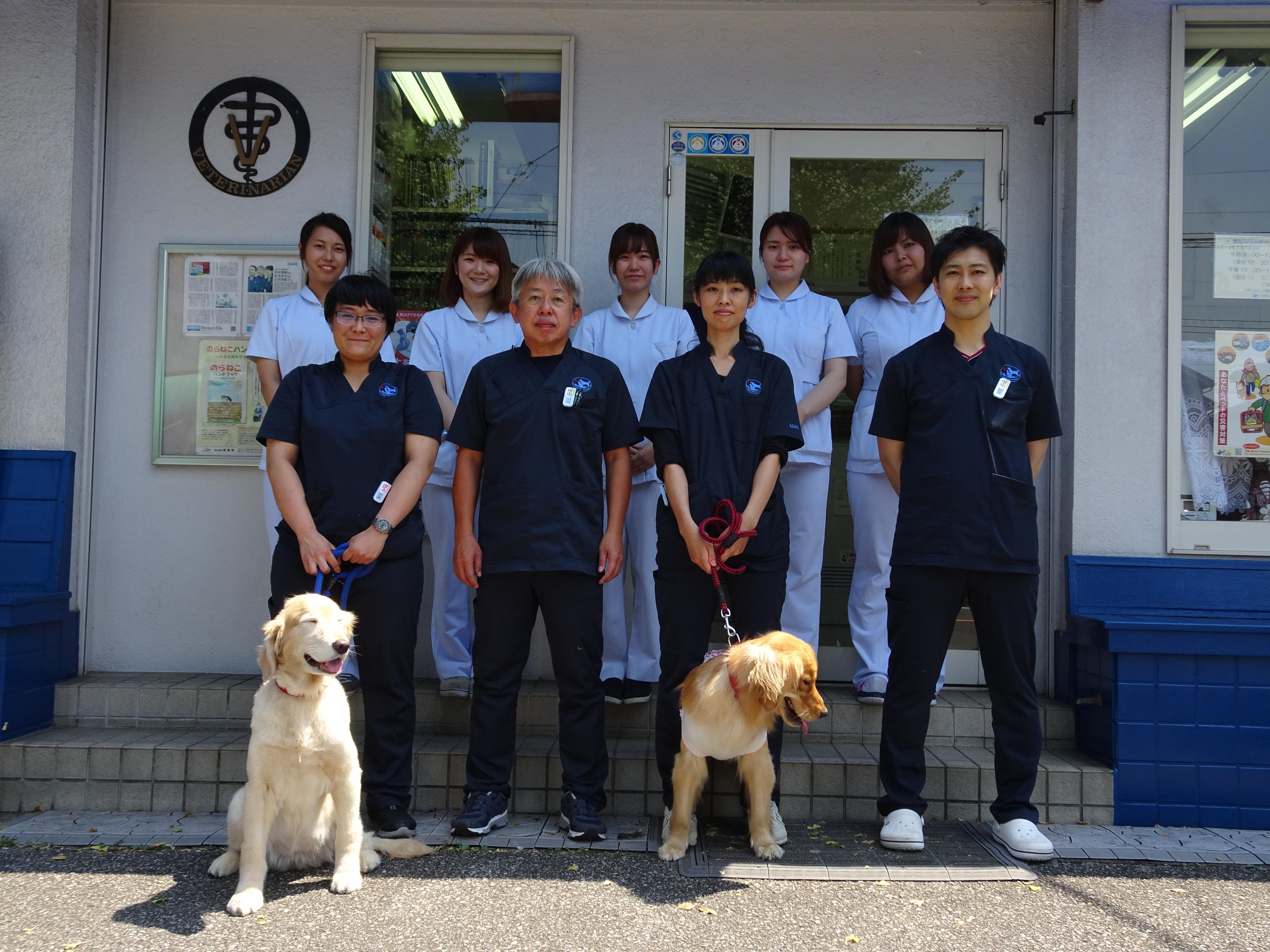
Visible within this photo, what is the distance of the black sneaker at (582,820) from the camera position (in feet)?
12.4

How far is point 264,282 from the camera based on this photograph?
5262 millimetres

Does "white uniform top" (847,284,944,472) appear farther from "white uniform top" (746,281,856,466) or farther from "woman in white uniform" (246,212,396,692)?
"woman in white uniform" (246,212,396,692)

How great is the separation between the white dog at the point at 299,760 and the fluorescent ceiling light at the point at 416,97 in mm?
3277

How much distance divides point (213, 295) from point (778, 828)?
4001 millimetres

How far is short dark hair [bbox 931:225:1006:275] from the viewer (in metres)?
3.76

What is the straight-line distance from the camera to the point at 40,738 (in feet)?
14.5

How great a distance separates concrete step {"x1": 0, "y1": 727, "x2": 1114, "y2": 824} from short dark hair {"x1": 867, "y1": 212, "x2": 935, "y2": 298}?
7.34ft

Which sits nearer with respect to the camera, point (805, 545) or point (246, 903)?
point (246, 903)

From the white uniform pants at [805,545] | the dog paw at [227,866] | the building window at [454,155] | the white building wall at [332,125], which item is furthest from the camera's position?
the building window at [454,155]

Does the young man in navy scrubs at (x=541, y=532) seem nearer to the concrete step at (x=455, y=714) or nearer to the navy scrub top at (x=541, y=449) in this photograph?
the navy scrub top at (x=541, y=449)

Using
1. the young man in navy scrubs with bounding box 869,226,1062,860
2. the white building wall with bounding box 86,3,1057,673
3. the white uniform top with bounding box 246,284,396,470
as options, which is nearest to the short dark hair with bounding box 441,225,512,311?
the white uniform top with bounding box 246,284,396,470

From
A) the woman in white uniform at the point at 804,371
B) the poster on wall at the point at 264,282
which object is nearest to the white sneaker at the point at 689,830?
the woman in white uniform at the point at 804,371

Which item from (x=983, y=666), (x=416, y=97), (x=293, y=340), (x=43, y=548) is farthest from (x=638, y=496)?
(x=43, y=548)

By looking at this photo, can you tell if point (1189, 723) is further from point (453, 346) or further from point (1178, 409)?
point (453, 346)
